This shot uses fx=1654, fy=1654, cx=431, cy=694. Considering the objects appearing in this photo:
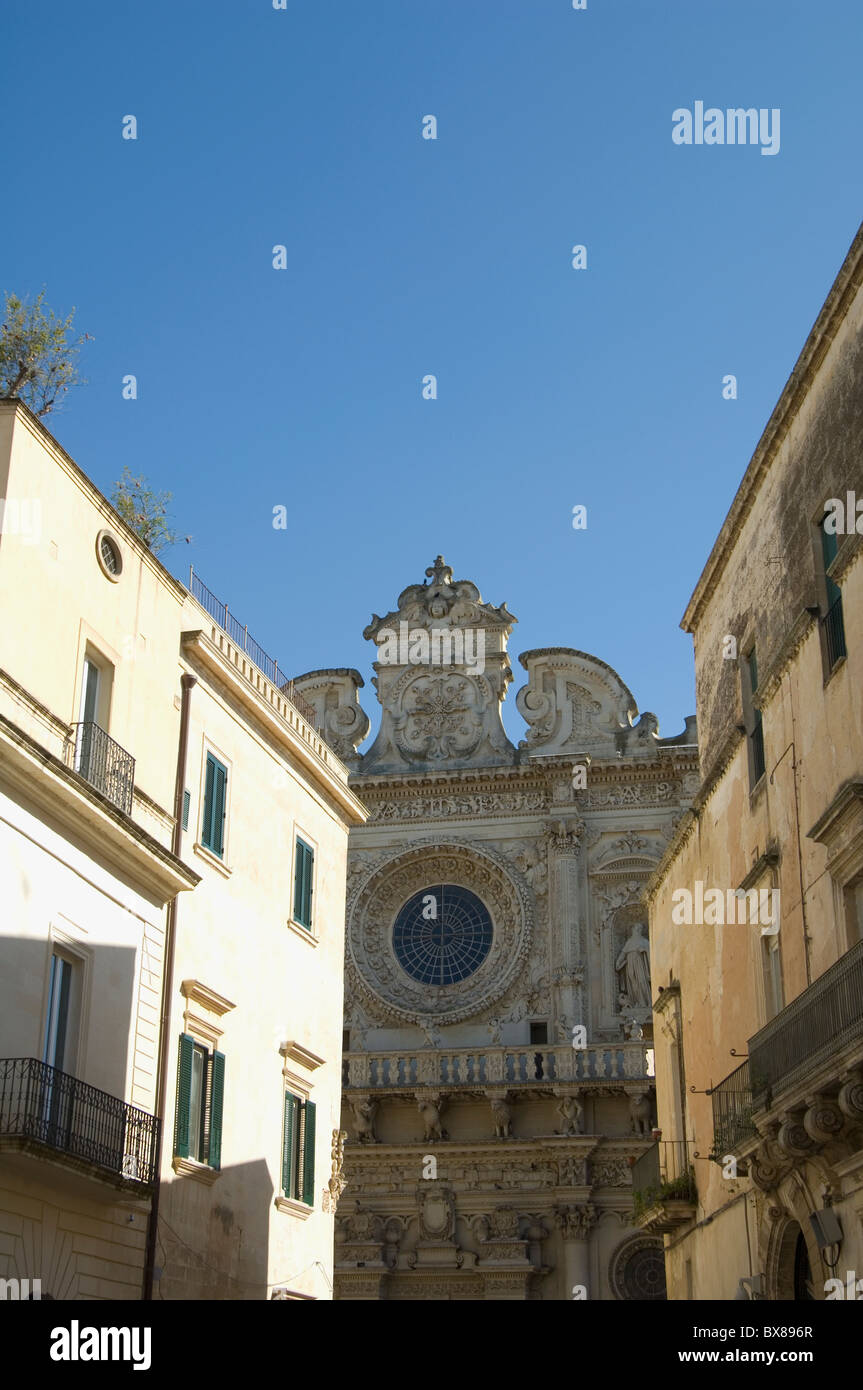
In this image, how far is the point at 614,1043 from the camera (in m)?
32.4

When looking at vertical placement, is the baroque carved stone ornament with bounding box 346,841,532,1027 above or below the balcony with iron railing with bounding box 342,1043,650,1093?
above

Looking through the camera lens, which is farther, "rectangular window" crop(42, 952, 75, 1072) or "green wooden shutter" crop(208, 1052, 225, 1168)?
"green wooden shutter" crop(208, 1052, 225, 1168)

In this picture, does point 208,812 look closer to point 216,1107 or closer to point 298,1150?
point 216,1107

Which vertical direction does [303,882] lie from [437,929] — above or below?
below

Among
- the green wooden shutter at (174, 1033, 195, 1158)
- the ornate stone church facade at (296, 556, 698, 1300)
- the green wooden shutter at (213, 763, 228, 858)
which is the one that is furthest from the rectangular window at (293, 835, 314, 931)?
the ornate stone church facade at (296, 556, 698, 1300)

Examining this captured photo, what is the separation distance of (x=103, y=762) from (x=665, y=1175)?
9.61 m

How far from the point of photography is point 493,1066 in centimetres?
3238

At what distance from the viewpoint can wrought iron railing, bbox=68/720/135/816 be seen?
16641 millimetres

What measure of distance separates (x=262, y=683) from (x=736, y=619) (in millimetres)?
6200

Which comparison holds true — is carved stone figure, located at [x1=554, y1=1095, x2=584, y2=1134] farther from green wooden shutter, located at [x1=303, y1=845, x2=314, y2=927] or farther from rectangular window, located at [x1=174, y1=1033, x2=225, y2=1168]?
rectangular window, located at [x1=174, y1=1033, x2=225, y2=1168]

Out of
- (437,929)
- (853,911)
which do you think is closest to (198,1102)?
(853,911)

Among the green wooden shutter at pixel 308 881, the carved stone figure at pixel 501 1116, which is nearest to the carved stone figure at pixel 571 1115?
the carved stone figure at pixel 501 1116

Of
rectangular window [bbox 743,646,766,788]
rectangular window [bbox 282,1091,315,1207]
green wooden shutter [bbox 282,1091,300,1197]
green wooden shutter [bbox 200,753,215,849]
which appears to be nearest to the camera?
rectangular window [bbox 743,646,766,788]

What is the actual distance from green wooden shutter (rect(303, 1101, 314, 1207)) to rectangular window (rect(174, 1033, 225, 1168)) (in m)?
3.07
